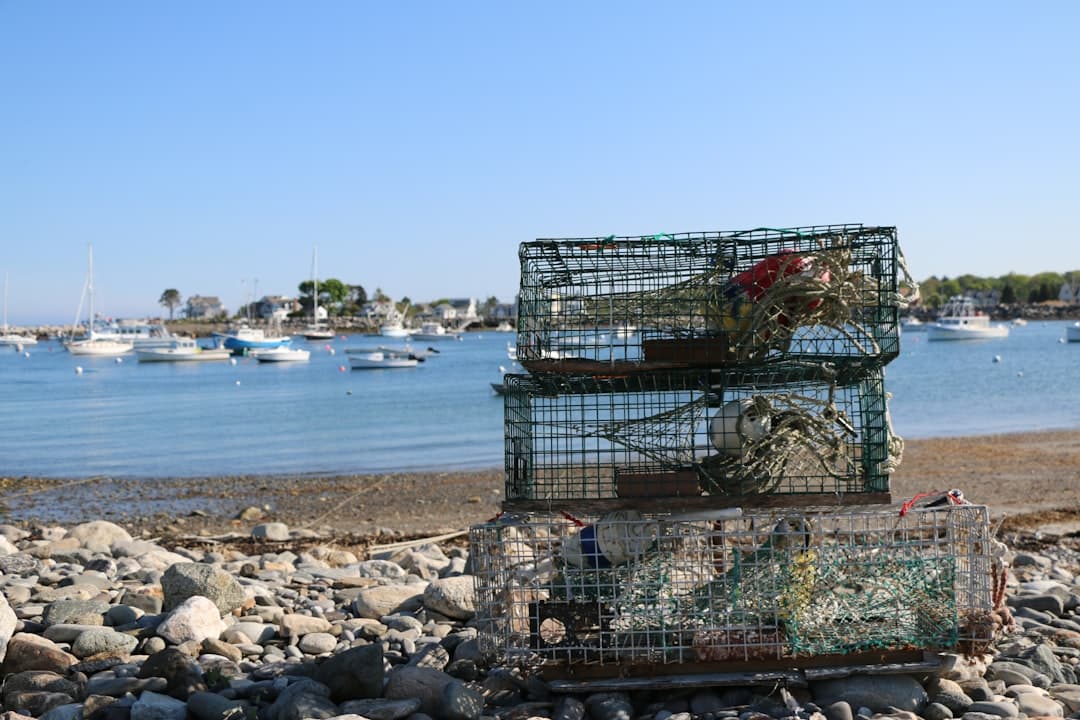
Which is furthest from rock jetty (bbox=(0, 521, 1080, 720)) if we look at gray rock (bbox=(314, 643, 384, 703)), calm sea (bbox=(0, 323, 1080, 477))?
calm sea (bbox=(0, 323, 1080, 477))

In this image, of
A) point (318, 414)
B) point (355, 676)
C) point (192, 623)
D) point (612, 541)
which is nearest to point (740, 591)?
point (612, 541)

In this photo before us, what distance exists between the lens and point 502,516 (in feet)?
18.7

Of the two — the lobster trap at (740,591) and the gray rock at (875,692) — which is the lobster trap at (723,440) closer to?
the lobster trap at (740,591)

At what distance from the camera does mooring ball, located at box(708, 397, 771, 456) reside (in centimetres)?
533

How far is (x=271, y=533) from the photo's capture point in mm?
13391

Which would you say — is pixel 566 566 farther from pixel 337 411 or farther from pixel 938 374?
pixel 938 374

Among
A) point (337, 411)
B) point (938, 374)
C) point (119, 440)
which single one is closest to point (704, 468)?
point (119, 440)

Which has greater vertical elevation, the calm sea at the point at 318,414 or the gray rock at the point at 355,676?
the gray rock at the point at 355,676

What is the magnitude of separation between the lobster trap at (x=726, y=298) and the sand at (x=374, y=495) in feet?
24.2

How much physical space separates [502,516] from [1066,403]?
3194 cm

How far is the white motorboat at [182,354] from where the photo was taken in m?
81.4

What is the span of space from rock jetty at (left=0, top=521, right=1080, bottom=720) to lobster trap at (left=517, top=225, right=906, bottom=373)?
165 centimetres

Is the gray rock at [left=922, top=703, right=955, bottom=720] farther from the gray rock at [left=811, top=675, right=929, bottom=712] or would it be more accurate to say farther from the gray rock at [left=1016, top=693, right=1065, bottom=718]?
the gray rock at [left=1016, top=693, right=1065, bottom=718]

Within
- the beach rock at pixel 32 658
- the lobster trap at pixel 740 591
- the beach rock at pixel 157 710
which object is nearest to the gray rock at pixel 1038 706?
the lobster trap at pixel 740 591
